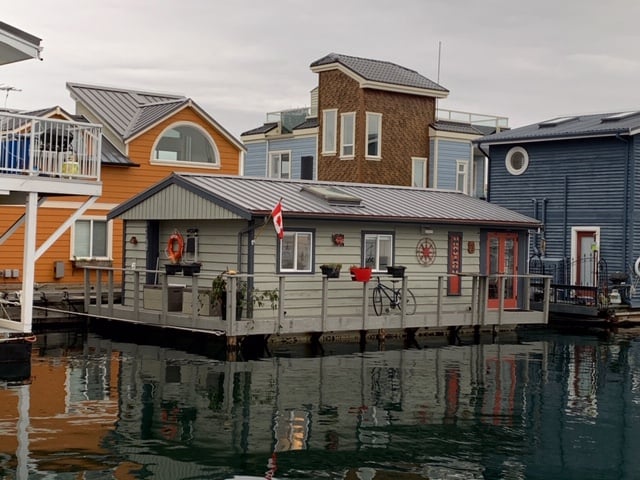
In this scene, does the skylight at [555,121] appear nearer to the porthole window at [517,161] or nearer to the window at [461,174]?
the porthole window at [517,161]

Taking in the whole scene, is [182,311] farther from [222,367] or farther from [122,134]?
[122,134]

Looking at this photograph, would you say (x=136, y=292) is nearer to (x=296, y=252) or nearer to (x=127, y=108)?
(x=296, y=252)

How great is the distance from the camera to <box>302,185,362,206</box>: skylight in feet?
84.5

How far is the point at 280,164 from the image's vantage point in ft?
168

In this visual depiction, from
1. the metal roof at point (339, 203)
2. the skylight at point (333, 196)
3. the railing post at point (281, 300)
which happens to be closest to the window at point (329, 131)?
the metal roof at point (339, 203)

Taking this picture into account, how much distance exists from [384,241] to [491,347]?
387 centimetres

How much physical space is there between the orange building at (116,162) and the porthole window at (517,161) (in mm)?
9887

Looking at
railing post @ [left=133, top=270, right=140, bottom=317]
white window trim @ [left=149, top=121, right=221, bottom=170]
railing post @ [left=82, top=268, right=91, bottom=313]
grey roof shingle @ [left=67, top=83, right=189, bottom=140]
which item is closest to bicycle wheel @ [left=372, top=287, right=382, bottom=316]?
railing post @ [left=133, top=270, right=140, bottom=317]

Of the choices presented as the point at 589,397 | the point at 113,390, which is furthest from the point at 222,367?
the point at 589,397

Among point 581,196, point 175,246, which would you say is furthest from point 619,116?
point 175,246

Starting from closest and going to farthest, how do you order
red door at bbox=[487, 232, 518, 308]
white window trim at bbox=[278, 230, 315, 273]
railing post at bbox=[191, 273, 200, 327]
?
railing post at bbox=[191, 273, 200, 327]
white window trim at bbox=[278, 230, 315, 273]
red door at bbox=[487, 232, 518, 308]

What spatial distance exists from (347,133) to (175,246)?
20.5 metres

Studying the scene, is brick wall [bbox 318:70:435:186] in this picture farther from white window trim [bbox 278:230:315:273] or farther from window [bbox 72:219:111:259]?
white window trim [bbox 278:230:315:273]

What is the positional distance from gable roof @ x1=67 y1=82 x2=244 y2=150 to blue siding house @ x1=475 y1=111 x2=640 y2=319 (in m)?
10.2
